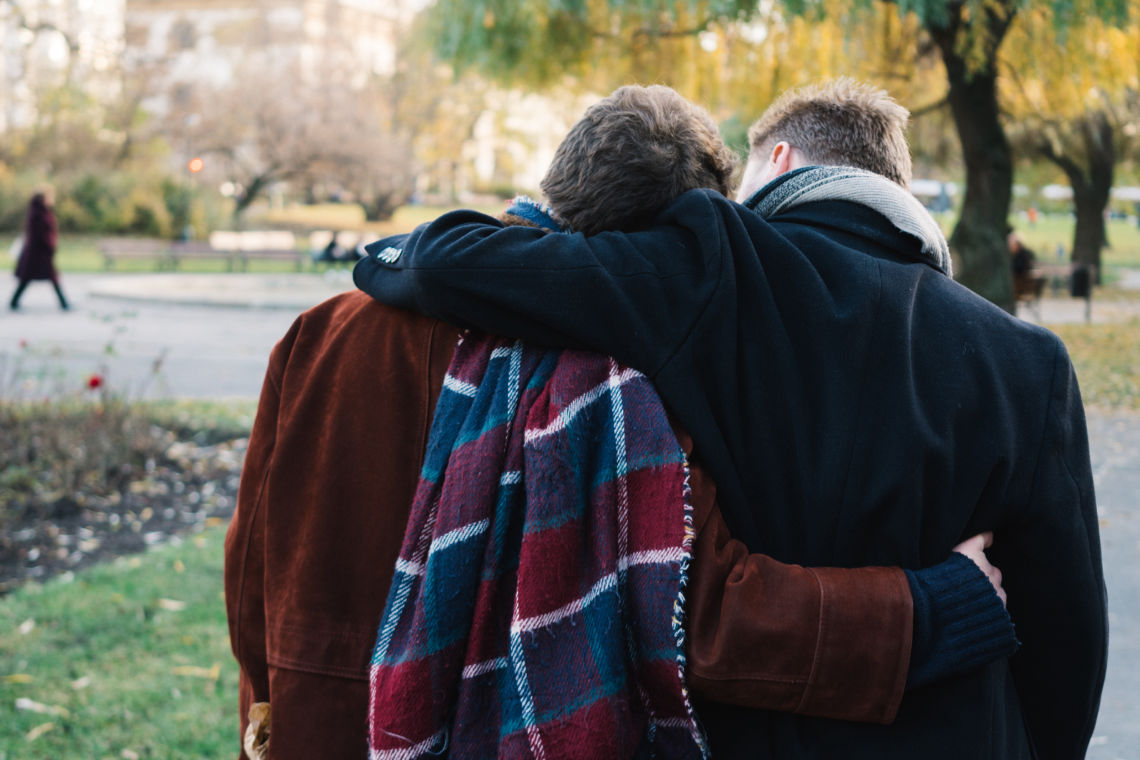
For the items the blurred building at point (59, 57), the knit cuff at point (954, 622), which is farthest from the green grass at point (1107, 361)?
the blurred building at point (59, 57)

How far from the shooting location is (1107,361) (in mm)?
13430

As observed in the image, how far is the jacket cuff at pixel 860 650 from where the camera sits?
1598mm

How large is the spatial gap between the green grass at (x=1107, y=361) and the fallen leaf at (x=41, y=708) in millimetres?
7585

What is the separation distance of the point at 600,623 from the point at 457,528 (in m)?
0.25

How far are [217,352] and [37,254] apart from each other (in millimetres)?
5966

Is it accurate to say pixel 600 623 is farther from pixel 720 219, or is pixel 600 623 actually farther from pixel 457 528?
pixel 720 219

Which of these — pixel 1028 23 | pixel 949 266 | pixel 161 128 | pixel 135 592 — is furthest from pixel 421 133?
pixel 949 266

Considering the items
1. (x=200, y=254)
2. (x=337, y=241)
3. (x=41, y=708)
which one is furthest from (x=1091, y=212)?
(x=41, y=708)

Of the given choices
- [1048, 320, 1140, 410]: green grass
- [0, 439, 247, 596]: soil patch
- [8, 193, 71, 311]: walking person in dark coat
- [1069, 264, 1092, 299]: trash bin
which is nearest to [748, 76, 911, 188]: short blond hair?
[0, 439, 247, 596]: soil patch

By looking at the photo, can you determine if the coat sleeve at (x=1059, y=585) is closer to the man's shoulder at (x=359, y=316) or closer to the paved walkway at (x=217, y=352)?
the man's shoulder at (x=359, y=316)

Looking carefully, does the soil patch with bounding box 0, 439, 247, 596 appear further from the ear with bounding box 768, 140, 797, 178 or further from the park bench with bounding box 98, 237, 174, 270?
the park bench with bounding box 98, 237, 174, 270

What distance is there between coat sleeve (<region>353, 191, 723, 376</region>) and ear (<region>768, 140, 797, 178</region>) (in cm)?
43

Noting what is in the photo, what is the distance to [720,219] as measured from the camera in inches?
66.8

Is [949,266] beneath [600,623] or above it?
above
